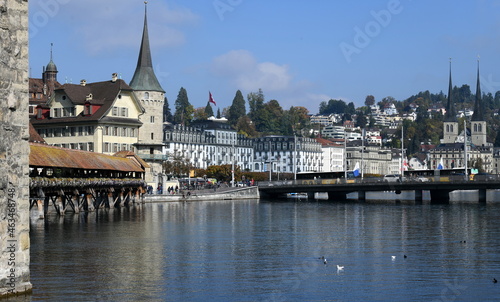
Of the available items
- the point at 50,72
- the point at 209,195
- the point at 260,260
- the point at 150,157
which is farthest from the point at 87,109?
the point at 260,260

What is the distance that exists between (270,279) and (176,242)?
635 inches

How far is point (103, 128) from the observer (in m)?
110

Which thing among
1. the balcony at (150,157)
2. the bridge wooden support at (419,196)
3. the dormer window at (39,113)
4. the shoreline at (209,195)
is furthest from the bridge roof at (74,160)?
the bridge wooden support at (419,196)

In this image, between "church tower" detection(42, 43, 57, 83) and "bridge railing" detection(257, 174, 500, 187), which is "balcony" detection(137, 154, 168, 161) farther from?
"church tower" detection(42, 43, 57, 83)

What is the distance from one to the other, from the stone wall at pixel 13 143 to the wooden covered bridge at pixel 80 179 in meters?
29.7

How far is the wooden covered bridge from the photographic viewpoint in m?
64.8

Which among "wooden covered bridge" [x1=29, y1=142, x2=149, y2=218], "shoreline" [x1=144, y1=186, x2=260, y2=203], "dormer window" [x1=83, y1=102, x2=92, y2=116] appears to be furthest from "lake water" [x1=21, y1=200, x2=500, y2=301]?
"dormer window" [x1=83, y1=102, x2=92, y2=116]

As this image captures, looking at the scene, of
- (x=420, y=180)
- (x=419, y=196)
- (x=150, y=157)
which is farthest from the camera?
(x=419, y=196)

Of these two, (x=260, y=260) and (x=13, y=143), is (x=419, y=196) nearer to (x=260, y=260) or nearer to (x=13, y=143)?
(x=260, y=260)

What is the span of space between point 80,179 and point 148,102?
147 feet

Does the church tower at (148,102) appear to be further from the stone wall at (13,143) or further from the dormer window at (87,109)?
the stone wall at (13,143)

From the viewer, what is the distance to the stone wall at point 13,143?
24.0 m

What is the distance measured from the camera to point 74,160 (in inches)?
2940

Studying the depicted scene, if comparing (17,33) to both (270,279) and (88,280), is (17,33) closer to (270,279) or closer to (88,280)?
(88,280)
